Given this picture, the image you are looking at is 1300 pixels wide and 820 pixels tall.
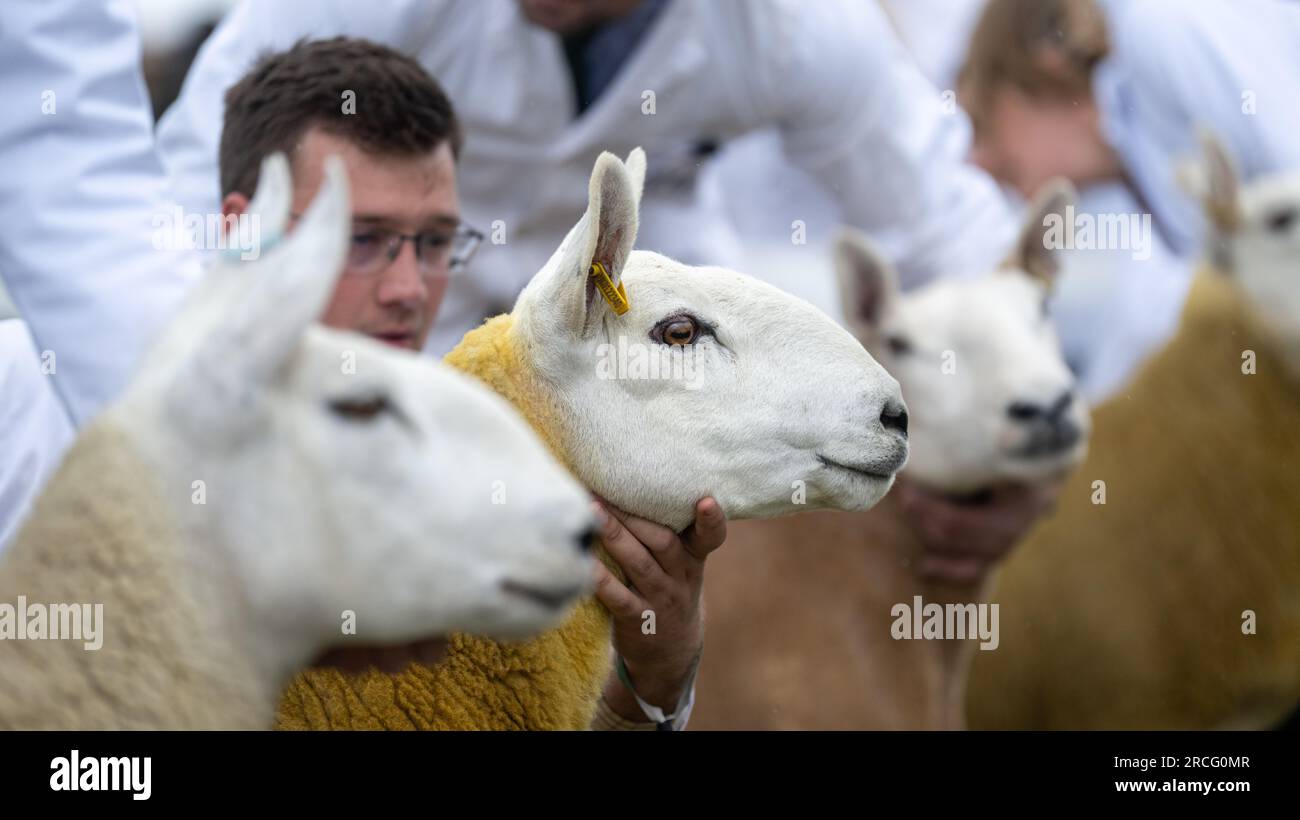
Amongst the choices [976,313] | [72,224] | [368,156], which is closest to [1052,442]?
[976,313]

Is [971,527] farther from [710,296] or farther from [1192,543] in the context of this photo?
[710,296]

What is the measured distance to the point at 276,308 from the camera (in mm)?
1192

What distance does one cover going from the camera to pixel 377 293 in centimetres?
218

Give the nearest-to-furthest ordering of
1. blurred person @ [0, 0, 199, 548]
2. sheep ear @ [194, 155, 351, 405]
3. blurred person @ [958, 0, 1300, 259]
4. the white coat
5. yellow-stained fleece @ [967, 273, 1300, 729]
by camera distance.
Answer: sheep ear @ [194, 155, 351, 405], blurred person @ [0, 0, 199, 548], the white coat, yellow-stained fleece @ [967, 273, 1300, 729], blurred person @ [958, 0, 1300, 259]

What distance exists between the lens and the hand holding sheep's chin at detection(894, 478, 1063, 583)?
3.04 m

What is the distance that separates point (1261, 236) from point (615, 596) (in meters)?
2.62

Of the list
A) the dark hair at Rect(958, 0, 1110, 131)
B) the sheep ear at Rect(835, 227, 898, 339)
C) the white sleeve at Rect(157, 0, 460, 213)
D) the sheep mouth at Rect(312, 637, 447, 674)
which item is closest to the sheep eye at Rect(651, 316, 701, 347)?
the sheep mouth at Rect(312, 637, 447, 674)

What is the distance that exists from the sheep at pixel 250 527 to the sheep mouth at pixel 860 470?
1.61 ft

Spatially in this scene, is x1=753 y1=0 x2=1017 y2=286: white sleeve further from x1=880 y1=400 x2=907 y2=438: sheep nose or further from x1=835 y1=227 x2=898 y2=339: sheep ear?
x1=880 y1=400 x2=907 y2=438: sheep nose

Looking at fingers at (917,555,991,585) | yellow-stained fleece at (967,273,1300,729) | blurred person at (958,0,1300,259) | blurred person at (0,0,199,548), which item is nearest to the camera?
blurred person at (0,0,199,548)

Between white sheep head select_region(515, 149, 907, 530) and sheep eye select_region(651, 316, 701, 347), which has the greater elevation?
sheep eye select_region(651, 316, 701, 347)

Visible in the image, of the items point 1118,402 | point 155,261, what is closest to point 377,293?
point 155,261

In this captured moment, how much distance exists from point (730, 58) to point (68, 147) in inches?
55.5

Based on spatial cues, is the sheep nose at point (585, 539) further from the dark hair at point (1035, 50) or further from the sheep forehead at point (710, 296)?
the dark hair at point (1035, 50)
